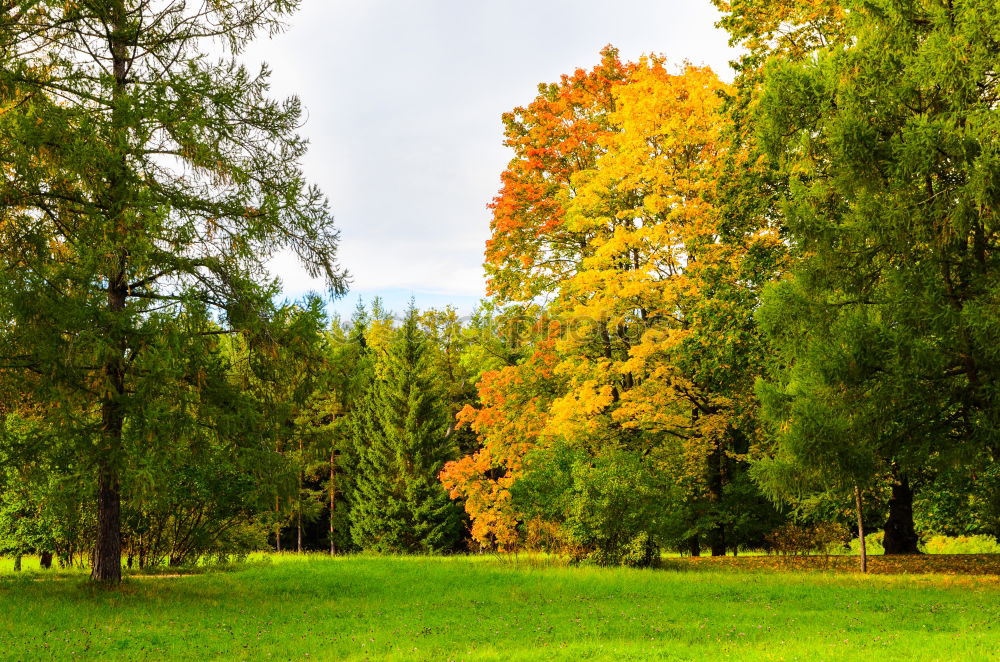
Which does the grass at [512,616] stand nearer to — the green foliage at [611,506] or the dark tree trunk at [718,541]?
the green foliage at [611,506]

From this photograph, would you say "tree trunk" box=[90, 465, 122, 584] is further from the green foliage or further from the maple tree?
the maple tree

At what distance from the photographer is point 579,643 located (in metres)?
8.22

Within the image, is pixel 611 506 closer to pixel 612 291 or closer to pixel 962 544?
pixel 612 291

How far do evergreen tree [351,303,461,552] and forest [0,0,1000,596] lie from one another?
53.7 ft

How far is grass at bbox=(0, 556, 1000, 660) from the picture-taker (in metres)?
7.91

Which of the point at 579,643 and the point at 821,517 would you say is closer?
the point at 579,643

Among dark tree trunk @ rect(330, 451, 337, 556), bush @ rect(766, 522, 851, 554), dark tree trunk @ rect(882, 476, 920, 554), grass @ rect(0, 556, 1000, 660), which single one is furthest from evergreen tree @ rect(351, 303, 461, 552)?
dark tree trunk @ rect(882, 476, 920, 554)

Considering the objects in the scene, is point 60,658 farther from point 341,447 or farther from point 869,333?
point 341,447

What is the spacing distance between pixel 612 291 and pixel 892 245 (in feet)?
22.2

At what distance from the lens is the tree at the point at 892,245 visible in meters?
11.4

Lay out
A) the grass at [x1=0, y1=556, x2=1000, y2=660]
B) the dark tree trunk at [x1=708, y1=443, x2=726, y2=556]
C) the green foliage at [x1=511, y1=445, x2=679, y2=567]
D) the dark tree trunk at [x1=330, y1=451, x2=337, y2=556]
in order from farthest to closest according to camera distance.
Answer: the dark tree trunk at [x1=330, y1=451, x2=337, y2=556] → the dark tree trunk at [x1=708, y1=443, x2=726, y2=556] → the green foliage at [x1=511, y1=445, x2=679, y2=567] → the grass at [x1=0, y1=556, x2=1000, y2=660]

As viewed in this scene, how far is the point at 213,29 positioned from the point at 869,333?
1323 centimetres

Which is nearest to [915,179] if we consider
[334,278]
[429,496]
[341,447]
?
[334,278]

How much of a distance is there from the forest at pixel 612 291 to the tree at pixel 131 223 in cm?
6
